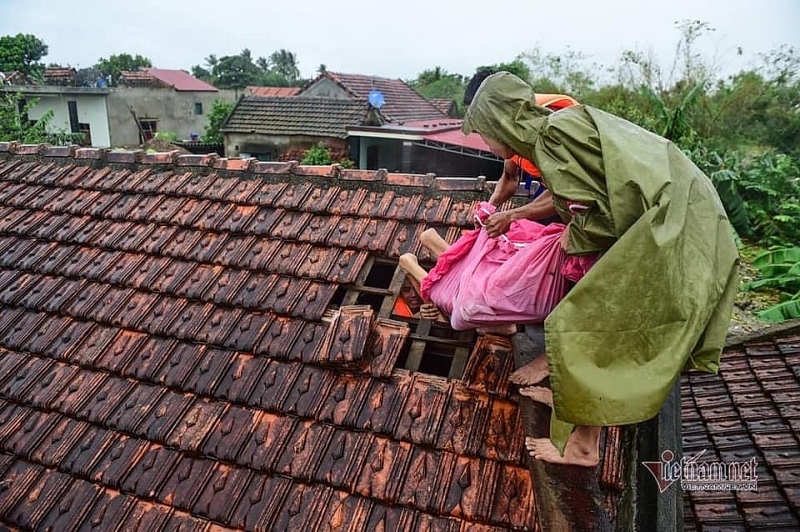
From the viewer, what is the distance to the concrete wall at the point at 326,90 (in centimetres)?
2230

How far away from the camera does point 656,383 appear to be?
4.83 feet

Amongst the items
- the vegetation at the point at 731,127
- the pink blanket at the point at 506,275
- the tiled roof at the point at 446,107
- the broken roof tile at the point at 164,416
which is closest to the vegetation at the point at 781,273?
the vegetation at the point at 731,127

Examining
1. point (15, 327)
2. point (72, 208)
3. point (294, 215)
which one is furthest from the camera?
point (72, 208)

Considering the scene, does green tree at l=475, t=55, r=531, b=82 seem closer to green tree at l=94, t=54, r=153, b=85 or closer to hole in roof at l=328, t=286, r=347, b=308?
hole in roof at l=328, t=286, r=347, b=308

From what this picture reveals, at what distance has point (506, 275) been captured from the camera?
210 cm

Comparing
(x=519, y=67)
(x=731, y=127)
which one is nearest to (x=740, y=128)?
(x=731, y=127)

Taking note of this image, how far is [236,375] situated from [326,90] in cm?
2238

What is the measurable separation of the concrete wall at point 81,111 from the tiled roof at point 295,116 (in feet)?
37.5

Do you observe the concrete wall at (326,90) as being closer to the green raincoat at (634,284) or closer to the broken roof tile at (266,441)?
the broken roof tile at (266,441)

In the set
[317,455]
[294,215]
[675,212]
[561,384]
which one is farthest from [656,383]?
[294,215]

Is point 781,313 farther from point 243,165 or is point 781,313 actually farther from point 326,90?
point 326,90

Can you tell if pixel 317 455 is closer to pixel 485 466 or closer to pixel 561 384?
pixel 485 466

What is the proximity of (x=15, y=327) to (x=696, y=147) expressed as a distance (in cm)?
1573

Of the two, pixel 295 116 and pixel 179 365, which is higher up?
pixel 179 365
